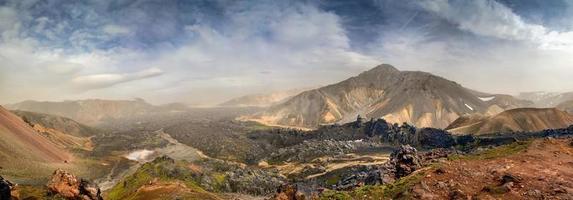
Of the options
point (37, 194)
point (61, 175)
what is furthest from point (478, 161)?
point (37, 194)

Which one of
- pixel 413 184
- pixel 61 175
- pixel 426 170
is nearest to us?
pixel 413 184

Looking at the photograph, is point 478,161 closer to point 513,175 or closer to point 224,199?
point 513,175

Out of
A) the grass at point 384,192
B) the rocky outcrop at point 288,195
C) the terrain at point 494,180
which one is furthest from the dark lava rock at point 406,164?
the rocky outcrop at point 288,195

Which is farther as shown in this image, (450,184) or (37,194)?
(37,194)

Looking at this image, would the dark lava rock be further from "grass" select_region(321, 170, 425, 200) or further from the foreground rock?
the foreground rock

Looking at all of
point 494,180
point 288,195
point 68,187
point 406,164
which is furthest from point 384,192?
point 68,187

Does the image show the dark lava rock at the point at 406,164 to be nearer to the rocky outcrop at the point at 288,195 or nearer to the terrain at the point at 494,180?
the terrain at the point at 494,180

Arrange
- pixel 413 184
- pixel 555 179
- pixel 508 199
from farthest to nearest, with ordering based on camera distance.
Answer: pixel 413 184 → pixel 555 179 → pixel 508 199

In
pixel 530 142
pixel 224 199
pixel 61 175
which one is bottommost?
pixel 224 199

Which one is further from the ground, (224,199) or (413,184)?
(413,184)

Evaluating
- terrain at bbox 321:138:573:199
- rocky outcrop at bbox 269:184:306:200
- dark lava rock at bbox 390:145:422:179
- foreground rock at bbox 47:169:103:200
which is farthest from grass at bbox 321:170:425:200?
foreground rock at bbox 47:169:103:200

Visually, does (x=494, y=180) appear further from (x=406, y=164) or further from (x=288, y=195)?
(x=288, y=195)
